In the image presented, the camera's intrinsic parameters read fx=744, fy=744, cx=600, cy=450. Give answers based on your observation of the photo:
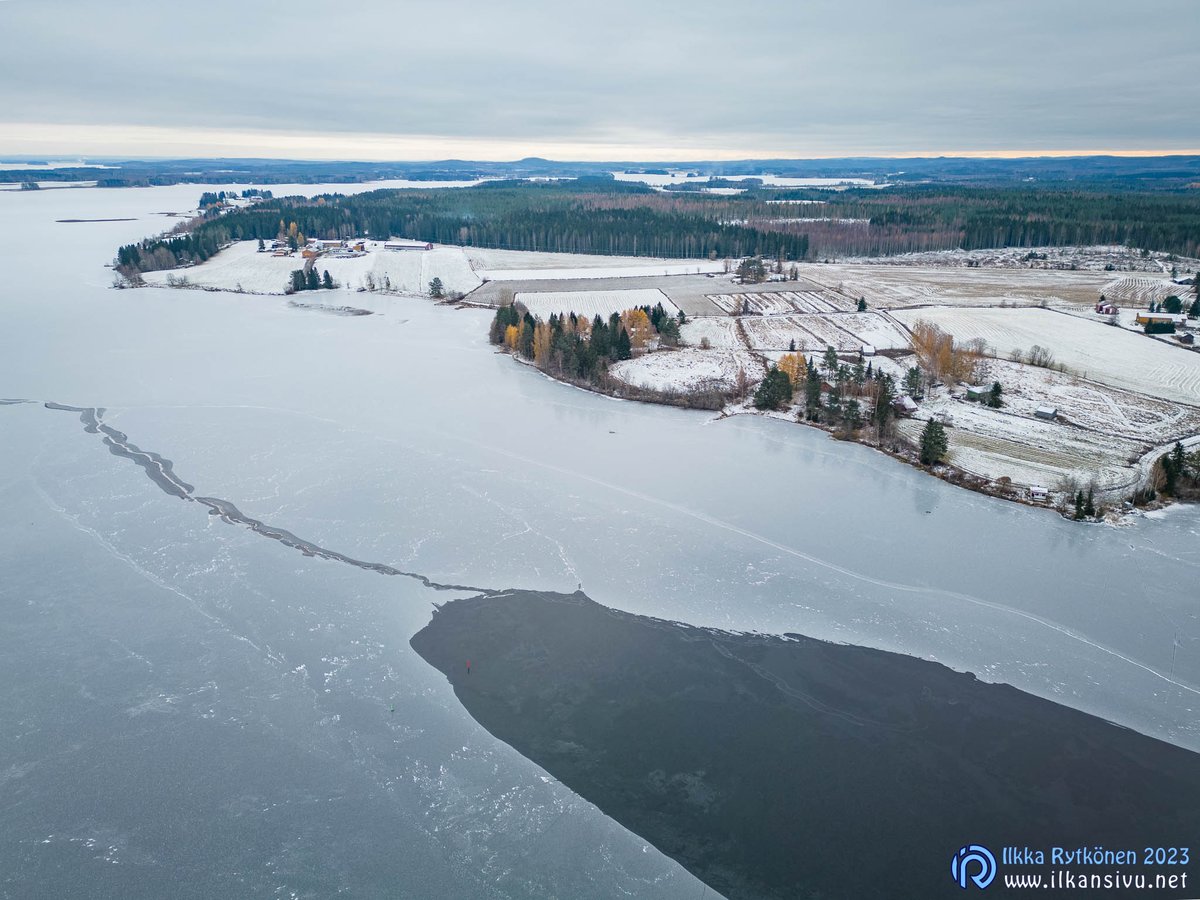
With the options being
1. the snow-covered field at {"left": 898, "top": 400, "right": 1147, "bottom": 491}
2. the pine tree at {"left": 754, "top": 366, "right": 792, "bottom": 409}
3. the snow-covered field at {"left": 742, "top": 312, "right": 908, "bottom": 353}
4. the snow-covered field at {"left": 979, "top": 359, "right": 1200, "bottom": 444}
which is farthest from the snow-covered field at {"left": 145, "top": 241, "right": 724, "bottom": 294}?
the snow-covered field at {"left": 898, "top": 400, "right": 1147, "bottom": 491}

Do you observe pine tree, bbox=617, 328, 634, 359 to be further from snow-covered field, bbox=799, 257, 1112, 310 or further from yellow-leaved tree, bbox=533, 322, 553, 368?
snow-covered field, bbox=799, 257, 1112, 310

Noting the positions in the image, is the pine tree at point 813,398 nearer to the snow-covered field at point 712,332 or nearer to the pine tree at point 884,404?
the pine tree at point 884,404

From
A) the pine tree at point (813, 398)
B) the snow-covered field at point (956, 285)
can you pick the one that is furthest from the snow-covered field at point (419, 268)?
the pine tree at point (813, 398)

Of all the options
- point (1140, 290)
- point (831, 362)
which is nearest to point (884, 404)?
point (831, 362)

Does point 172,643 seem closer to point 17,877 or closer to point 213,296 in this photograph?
point 17,877

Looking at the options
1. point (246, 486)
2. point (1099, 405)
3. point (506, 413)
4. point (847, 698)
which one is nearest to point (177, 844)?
point (847, 698)

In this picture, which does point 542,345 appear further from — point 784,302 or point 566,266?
point 566,266
